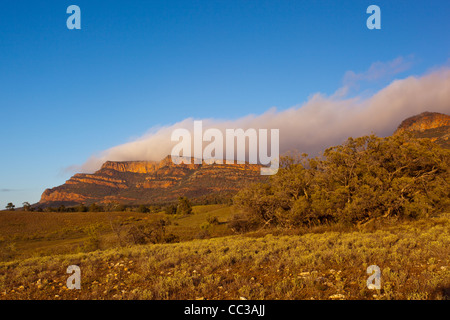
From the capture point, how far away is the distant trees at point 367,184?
66.4 ft

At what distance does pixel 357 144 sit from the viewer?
2230 centimetres

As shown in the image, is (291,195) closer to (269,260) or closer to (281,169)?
(281,169)

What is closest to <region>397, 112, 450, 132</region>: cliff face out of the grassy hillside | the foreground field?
the grassy hillside

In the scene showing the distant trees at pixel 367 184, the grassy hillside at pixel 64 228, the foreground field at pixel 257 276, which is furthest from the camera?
the grassy hillside at pixel 64 228

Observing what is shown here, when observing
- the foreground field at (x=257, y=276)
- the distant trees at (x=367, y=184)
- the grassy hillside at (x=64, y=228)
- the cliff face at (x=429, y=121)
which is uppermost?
the cliff face at (x=429, y=121)

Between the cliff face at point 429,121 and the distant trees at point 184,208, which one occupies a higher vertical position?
the cliff face at point 429,121

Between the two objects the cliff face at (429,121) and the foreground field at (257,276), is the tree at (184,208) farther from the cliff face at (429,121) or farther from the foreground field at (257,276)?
the cliff face at (429,121)

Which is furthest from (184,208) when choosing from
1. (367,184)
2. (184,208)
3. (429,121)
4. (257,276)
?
(429,121)

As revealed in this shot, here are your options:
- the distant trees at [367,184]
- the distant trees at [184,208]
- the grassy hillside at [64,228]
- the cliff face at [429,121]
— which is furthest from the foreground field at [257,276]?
the cliff face at [429,121]

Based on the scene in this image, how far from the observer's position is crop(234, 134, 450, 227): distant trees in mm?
20234

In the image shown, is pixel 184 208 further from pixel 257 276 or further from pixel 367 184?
pixel 257 276

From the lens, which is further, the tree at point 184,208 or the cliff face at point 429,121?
the cliff face at point 429,121

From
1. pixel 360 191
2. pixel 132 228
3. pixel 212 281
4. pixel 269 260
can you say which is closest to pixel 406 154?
pixel 360 191
